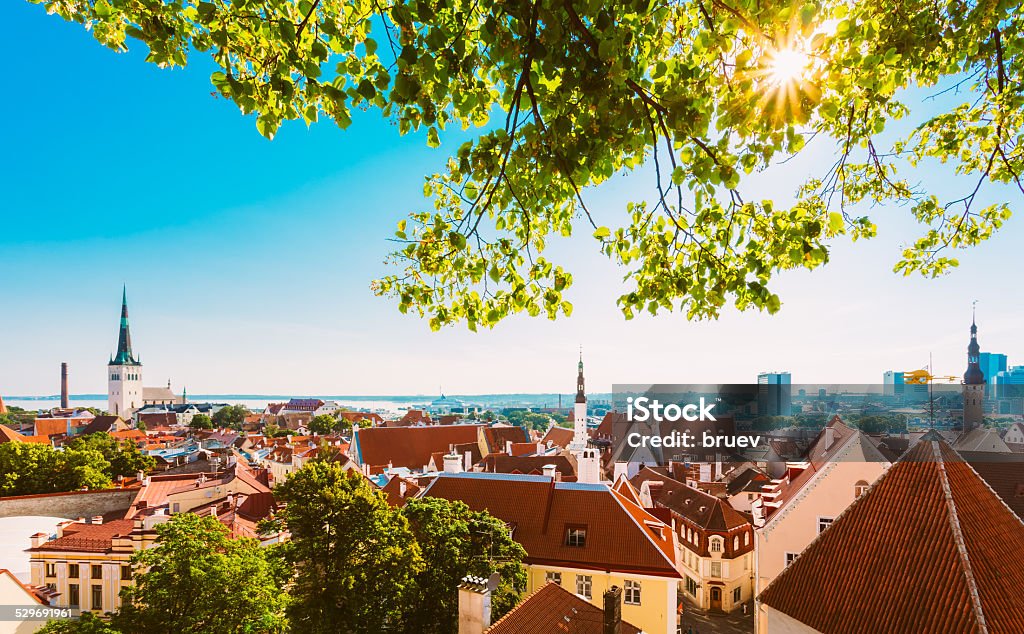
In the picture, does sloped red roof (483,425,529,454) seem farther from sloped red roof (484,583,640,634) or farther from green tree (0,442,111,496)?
sloped red roof (484,583,640,634)

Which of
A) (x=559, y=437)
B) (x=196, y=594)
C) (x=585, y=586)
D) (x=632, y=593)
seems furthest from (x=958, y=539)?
(x=559, y=437)

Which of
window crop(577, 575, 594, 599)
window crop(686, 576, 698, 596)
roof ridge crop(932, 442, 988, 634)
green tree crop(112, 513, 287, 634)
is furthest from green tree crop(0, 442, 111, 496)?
roof ridge crop(932, 442, 988, 634)

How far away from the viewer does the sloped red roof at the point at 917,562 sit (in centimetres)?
773

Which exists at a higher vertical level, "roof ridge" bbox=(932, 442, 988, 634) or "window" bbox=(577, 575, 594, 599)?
"roof ridge" bbox=(932, 442, 988, 634)

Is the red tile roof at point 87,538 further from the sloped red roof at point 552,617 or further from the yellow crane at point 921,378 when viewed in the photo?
the yellow crane at point 921,378

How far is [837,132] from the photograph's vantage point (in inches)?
160

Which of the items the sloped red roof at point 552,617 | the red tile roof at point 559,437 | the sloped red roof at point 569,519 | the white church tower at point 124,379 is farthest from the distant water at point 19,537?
the white church tower at point 124,379

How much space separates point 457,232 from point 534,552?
1828 cm

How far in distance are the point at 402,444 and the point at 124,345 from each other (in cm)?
11670

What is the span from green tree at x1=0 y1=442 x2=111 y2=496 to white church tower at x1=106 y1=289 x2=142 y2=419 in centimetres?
10255

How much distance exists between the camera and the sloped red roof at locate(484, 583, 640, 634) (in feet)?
34.7

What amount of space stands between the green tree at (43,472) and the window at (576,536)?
109 feet

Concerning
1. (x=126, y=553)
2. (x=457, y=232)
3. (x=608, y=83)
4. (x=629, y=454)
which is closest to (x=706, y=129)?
(x=608, y=83)

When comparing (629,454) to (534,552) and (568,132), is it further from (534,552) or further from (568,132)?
(568,132)
